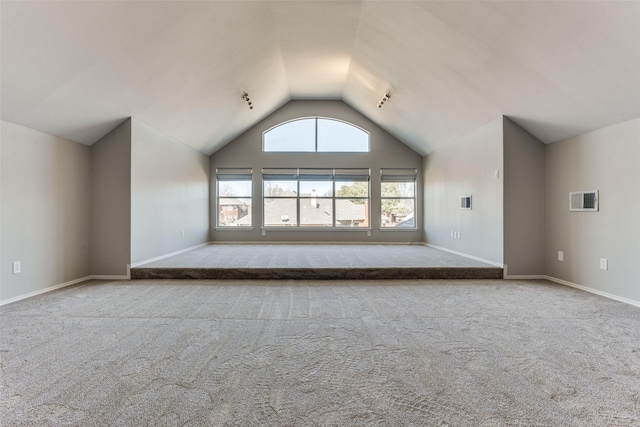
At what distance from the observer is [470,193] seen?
17.6ft

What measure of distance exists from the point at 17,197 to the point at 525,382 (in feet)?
16.3

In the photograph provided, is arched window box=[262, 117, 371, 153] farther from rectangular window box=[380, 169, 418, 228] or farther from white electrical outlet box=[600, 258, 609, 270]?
white electrical outlet box=[600, 258, 609, 270]

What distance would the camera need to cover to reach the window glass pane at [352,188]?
7.93m

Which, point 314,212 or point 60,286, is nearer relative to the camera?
point 60,286

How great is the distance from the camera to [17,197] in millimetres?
3320

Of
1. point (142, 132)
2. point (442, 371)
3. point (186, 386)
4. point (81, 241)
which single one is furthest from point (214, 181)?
point (442, 371)

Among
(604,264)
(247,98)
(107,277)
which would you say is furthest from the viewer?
(247,98)

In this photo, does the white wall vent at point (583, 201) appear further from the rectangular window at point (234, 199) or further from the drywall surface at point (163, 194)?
the rectangular window at point (234, 199)

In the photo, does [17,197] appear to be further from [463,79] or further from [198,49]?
[463,79]

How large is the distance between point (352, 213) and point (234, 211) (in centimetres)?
311

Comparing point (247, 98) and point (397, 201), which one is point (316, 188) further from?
point (247, 98)

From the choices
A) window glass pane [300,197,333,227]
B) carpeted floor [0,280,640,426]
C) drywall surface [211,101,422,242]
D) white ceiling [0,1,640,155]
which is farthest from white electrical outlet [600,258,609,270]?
window glass pane [300,197,333,227]

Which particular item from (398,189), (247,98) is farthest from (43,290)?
(398,189)

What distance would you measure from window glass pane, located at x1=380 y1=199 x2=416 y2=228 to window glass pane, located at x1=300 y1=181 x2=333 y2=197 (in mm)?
1483
